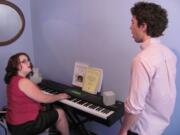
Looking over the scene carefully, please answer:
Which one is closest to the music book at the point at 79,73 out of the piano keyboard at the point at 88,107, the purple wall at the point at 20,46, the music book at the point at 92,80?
the music book at the point at 92,80

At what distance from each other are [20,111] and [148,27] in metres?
1.34

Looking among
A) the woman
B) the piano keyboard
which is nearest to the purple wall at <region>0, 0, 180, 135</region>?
the piano keyboard

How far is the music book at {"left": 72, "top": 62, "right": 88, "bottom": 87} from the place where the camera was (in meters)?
2.50

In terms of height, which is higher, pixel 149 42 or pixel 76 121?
pixel 149 42

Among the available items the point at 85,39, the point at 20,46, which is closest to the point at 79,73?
the point at 85,39

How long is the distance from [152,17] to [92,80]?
1090 millimetres

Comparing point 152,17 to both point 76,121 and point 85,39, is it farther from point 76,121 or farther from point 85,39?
point 76,121

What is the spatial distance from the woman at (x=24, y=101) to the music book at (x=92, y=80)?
347 mm

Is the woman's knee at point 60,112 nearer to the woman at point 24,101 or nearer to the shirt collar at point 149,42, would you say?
the woman at point 24,101

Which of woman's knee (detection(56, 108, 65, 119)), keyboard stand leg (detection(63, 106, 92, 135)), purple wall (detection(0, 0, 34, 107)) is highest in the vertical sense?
purple wall (detection(0, 0, 34, 107))

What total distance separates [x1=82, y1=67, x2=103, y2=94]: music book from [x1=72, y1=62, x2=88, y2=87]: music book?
68 millimetres

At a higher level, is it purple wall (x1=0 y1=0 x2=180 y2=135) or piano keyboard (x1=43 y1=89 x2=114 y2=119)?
purple wall (x1=0 y1=0 x2=180 y2=135)

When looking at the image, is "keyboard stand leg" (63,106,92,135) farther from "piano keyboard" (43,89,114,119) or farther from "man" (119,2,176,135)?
"man" (119,2,176,135)

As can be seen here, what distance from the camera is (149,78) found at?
54.9 inches
